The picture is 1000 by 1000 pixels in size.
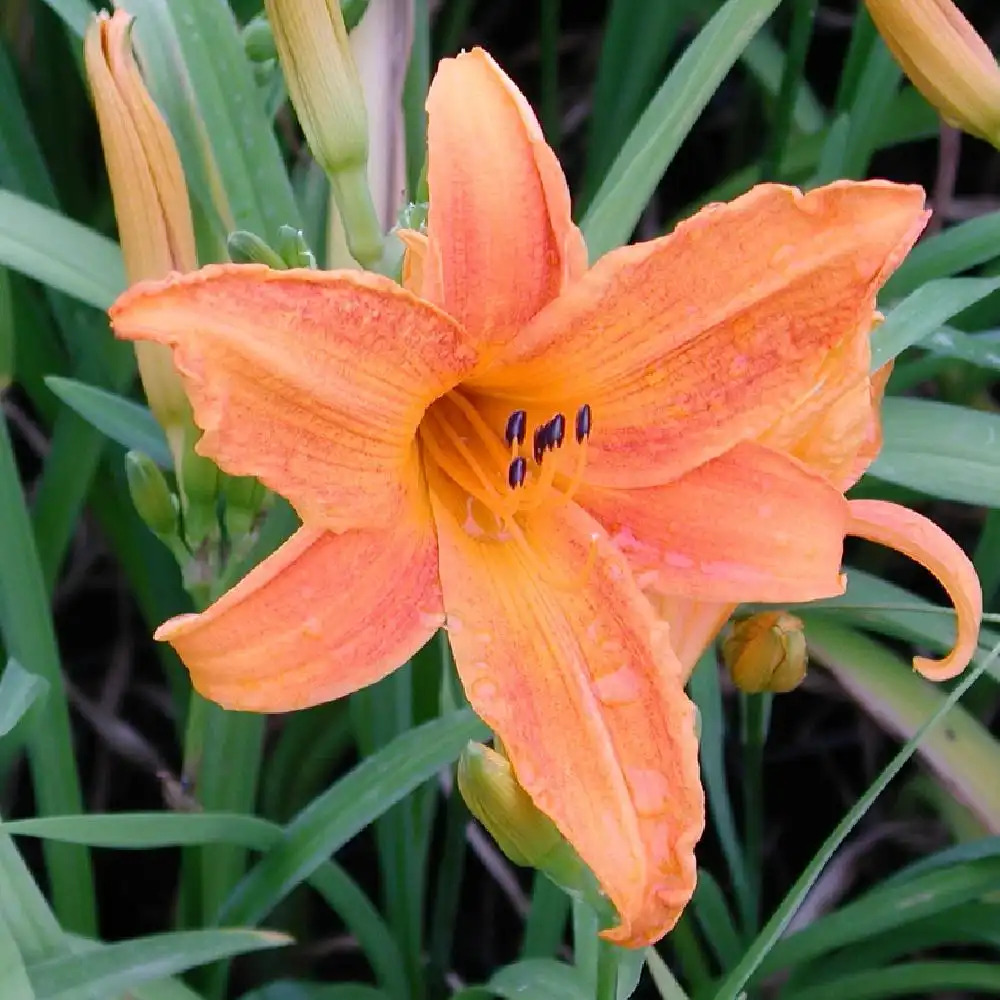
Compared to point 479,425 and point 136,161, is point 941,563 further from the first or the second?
point 136,161

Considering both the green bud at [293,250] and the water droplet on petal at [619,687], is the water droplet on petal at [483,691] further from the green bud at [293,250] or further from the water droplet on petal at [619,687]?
the green bud at [293,250]

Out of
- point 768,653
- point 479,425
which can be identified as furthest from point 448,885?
point 479,425

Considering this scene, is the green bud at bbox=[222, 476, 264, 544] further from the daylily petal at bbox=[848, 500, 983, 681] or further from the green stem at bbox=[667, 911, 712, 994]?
the green stem at bbox=[667, 911, 712, 994]

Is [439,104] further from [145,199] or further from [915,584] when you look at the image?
[915,584]

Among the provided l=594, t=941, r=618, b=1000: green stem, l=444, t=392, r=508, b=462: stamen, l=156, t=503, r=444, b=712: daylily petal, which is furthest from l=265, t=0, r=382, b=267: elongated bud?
l=594, t=941, r=618, b=1000: green stem

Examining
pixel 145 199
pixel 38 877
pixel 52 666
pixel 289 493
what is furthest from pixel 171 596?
pixel 289 493

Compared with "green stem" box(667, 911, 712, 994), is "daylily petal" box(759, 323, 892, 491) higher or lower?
higher
